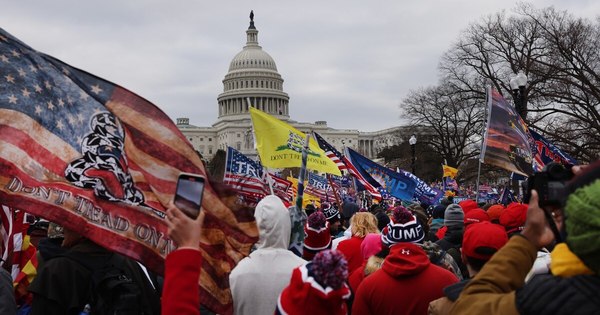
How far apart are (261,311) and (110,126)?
1368mm

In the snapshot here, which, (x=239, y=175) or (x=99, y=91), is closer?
(x=99, y=91)

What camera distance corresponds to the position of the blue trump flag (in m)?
13.3

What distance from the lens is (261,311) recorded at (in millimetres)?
3848

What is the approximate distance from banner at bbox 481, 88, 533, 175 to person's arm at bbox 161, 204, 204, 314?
6.61 metres

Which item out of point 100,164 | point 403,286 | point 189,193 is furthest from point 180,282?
point 403,286

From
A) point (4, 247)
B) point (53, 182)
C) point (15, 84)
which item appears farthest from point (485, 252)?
point (4, 247)

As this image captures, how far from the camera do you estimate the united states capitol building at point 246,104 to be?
12306 centimetres

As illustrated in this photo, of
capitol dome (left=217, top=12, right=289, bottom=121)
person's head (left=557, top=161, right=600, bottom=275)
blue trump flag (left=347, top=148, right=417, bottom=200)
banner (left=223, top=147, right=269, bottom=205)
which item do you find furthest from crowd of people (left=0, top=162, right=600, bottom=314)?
capitol dome (left=217, top=12, right=289, bottom=121)

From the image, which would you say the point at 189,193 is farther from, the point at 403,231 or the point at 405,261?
the point at 403,231

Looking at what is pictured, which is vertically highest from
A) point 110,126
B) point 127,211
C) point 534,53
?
point 534,53

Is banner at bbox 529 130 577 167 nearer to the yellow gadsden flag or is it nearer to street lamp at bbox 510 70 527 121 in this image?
street lamp at bbox 510 70 527 121

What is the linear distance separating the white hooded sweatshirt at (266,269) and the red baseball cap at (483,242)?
3.15 ft

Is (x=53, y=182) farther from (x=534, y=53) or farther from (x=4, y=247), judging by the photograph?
(x=534, y=53)

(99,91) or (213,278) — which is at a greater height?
(99,91)
